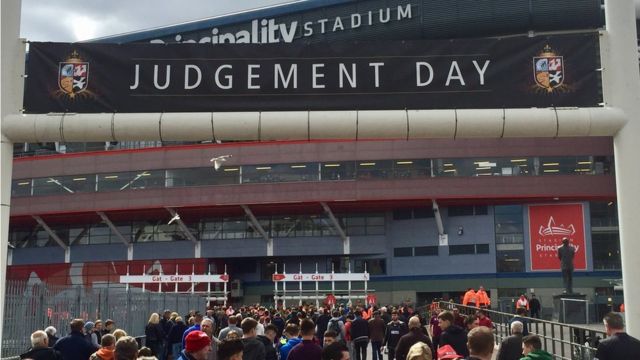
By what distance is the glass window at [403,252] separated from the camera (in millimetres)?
53219

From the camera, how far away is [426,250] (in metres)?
52.8

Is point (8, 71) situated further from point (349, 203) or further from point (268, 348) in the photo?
point (349, 203)

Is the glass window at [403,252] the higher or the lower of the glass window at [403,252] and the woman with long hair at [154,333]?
the higher

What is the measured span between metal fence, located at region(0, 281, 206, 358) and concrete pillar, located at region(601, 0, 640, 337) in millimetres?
12137

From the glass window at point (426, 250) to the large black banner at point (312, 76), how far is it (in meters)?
42.1

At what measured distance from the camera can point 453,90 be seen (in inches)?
438

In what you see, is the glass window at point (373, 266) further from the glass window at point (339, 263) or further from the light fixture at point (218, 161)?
the light fixture at point (218, 161)

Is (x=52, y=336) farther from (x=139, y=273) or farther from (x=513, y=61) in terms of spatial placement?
(x=139, y=273)

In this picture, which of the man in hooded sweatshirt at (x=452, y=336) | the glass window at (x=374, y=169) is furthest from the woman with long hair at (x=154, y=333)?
the glass window at (x=374, y=169)

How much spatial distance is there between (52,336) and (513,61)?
33.5 ft

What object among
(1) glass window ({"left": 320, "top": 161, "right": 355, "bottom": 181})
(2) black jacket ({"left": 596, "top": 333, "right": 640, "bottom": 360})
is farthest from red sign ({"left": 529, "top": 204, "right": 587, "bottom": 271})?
(2) black jacket ({"left": 596, "top": 333, "right": 640, "bottom": 360})

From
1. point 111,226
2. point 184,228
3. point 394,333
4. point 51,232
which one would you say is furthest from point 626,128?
point 51,232

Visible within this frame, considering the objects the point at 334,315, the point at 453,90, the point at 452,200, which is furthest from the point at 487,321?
the point at 452,200

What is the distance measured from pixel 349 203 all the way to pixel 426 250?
7176 mm
